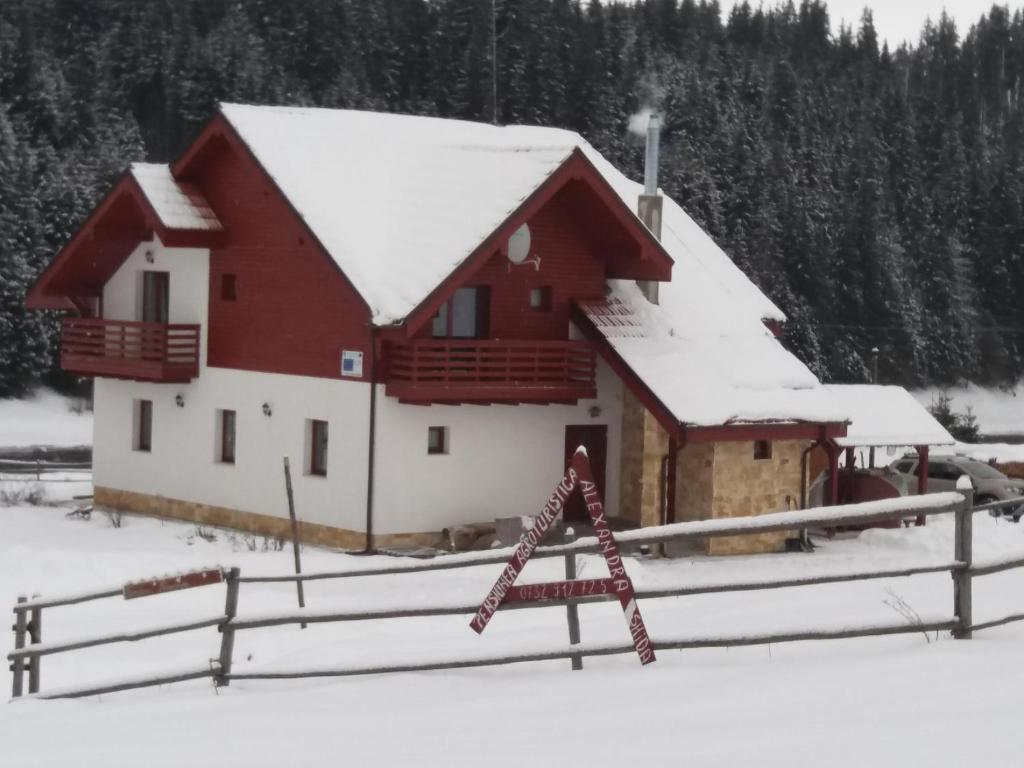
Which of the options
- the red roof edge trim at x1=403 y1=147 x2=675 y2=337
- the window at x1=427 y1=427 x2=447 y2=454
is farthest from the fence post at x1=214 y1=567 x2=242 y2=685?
the window at x1=427 y1=427 x2=447 y2=454

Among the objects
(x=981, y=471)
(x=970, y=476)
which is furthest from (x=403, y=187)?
(x=981, y=471)

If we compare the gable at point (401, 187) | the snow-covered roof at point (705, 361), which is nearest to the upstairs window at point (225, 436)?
the gable at point (401, 187)

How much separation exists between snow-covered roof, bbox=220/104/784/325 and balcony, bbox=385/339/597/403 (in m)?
0.95

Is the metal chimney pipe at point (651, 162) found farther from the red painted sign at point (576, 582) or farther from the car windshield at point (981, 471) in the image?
the red painted sign at point (576, 582)

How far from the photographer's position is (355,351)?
28.3 m

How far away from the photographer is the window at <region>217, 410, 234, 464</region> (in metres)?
31.4

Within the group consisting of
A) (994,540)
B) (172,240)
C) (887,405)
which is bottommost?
(994,540)

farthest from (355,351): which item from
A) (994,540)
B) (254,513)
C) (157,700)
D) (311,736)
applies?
(311,736)

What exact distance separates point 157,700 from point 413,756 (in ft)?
11.5

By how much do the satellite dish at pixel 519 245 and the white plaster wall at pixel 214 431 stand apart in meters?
3.48

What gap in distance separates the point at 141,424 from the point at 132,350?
210cm

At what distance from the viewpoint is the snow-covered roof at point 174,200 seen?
1212 inches

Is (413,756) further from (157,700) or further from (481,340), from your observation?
(481,340)

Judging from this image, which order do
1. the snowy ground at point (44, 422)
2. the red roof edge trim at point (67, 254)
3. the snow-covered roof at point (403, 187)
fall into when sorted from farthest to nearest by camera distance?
the snowy ground at point (44, 422), the red roof edge trim at point (67, 254), the snow-covered roof at point (403, 187)
